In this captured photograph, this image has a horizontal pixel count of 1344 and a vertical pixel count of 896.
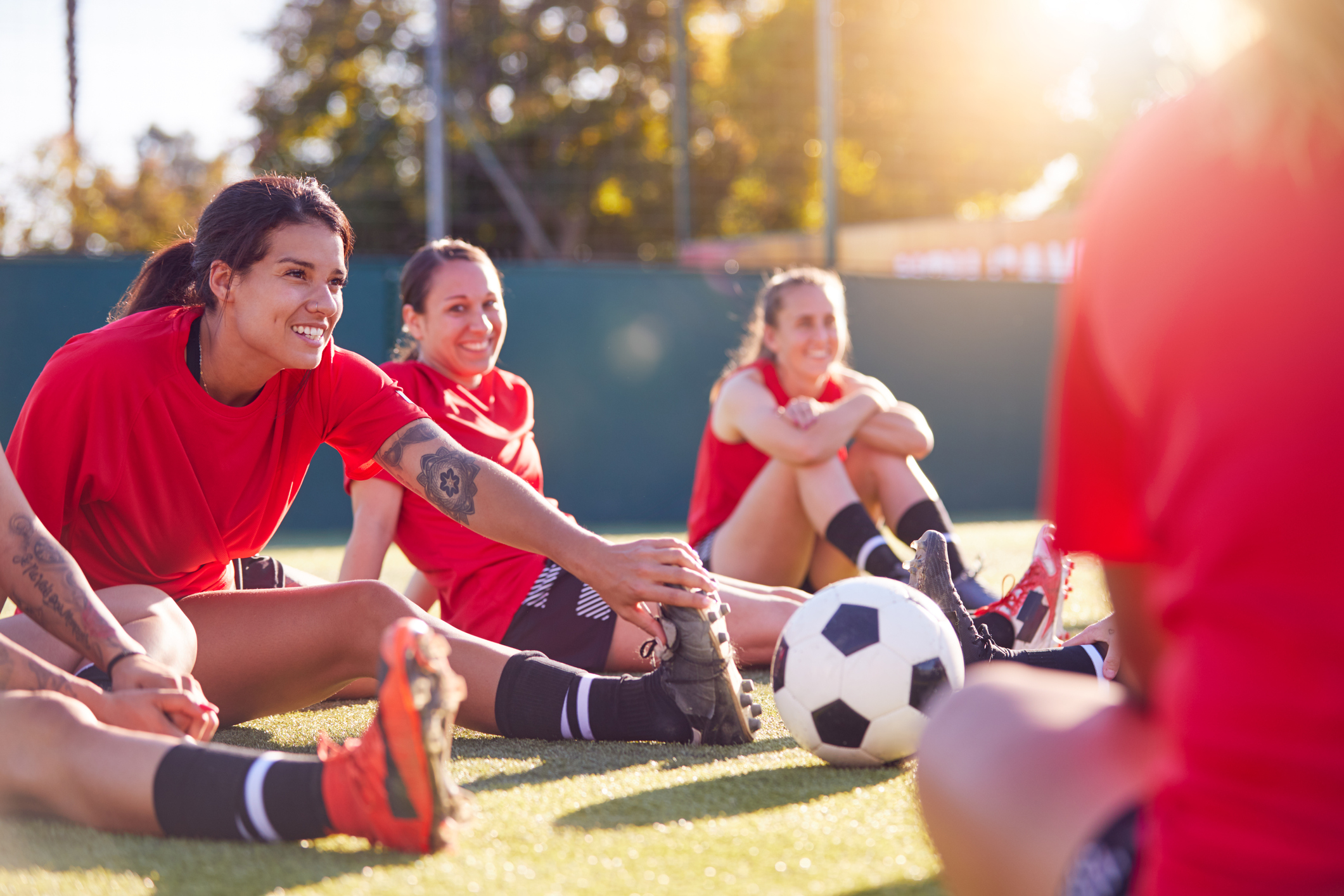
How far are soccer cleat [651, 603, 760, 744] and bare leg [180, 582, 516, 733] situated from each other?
0.47m

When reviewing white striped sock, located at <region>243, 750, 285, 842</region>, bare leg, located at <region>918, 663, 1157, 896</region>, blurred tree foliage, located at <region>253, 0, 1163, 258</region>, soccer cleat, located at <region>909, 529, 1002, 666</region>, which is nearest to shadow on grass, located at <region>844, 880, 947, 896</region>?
A: bare leg, located at <region>918, 663, 1157, 896</region>

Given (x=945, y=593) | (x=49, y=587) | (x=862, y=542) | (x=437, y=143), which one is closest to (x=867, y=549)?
(x=862, y=542)

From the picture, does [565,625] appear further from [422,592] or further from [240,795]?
[240,795]

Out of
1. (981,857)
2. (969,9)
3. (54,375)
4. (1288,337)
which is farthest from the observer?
(969,9)

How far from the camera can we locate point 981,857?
113 centimetres

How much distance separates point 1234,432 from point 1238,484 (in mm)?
39

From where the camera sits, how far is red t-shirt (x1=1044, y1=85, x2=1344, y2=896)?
2.71 ft

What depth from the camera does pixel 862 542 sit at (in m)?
3.87

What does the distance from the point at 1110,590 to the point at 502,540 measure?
1.53 meters

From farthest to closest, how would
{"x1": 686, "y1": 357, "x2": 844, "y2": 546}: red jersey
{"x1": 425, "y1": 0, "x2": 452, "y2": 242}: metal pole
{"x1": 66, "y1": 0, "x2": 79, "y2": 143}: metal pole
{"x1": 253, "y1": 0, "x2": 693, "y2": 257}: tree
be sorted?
{"x1": 253, "y1": 0, "x2": 693, "y2": 257}: tree < {"x1": 425, "y1": 0, "x2": 452, "y2": 242}: metal pole < {"x1": 66, "y1": 0, "x2": 79, "y2": 143}: metal pole < {"x1": 686, "y1": 357, "x2": 844, "y2": 546}: red jersey

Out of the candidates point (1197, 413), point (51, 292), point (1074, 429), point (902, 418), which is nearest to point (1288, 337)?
point (1197, 413)

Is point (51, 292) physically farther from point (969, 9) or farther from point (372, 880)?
point (969, 9)

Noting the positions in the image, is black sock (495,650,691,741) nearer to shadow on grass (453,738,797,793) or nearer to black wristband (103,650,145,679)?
shadow on grass (453,738,797,793)

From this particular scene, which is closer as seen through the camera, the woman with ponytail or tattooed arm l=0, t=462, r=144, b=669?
tattooed arm l=0, t=462, r=144, b=669
